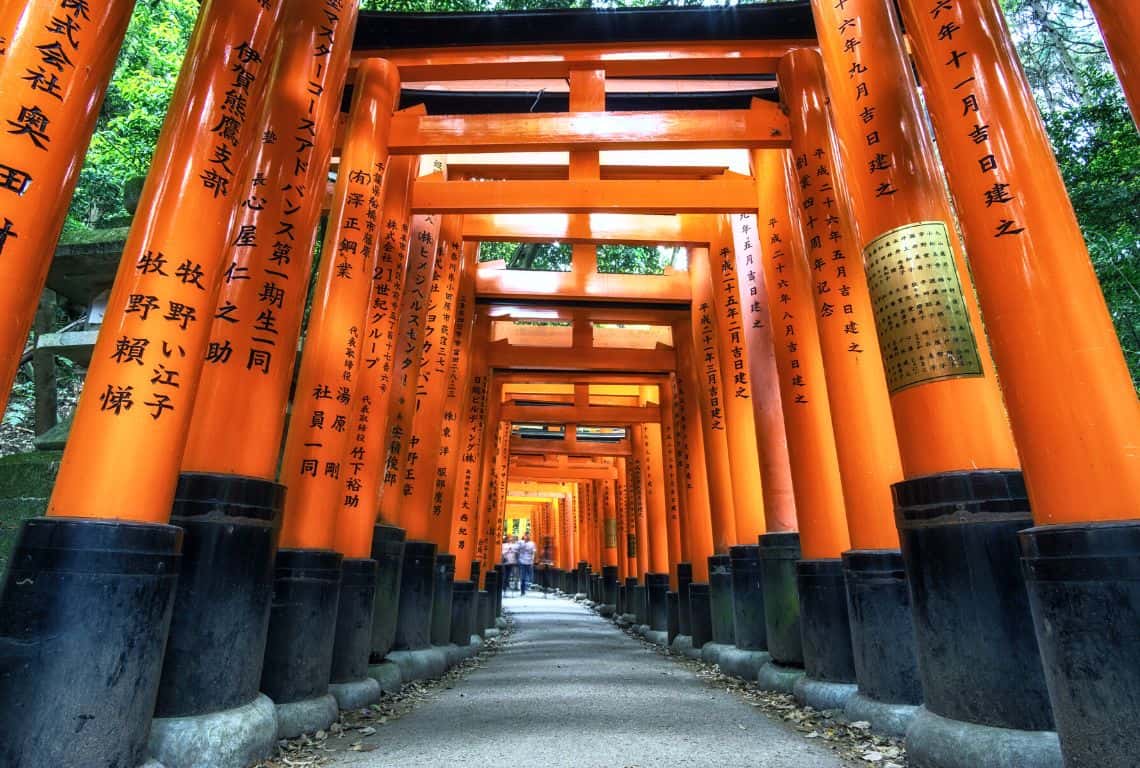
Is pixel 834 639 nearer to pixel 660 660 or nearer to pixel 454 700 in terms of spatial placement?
pixel 454 700

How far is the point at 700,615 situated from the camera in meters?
8.05

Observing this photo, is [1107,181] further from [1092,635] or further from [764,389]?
[1092,635]

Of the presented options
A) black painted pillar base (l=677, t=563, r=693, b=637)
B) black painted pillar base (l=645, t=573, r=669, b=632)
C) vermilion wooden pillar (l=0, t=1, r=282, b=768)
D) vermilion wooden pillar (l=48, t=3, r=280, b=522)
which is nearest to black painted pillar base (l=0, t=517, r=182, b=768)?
vermilion wooden pillar (l=0, t=1, r=282, b=768)

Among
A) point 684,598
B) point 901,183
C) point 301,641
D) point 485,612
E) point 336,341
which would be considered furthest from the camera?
point 485,612

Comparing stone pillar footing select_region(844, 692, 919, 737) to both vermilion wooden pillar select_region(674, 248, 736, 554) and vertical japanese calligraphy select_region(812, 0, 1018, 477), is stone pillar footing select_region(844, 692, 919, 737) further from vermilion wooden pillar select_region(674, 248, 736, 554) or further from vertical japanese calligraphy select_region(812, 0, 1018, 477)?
vermilion wooden pillar select_region(674, 248, 736, 554)

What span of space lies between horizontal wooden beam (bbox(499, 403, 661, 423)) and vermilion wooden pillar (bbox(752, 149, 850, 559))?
703 cm

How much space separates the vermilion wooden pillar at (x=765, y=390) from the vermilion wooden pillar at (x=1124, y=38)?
327 cm

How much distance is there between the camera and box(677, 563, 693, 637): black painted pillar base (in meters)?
8.86

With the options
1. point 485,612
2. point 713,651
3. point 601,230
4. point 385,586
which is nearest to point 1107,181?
point 601,230

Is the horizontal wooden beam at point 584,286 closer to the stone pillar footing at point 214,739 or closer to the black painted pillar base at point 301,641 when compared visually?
the black painted pillar base at point 301,641

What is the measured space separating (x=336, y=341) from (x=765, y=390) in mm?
3711

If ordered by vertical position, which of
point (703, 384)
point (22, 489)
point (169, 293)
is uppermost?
point (703, 384)

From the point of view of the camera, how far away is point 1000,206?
2480 millimetres

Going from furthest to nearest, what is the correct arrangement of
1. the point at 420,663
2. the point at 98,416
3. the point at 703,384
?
the point at 703,384 → the point at 420,663 → the point at 98,416
